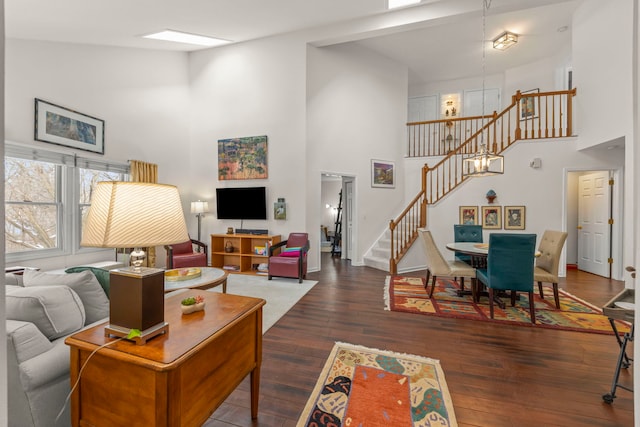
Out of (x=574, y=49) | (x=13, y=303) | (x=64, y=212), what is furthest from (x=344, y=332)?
(x=574, y=49)

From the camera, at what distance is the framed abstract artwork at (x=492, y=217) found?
5.60 metres

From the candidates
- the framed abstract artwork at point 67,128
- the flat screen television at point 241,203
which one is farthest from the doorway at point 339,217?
the framed abstract artwork at point 67,128

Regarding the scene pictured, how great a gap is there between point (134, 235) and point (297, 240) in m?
4.30

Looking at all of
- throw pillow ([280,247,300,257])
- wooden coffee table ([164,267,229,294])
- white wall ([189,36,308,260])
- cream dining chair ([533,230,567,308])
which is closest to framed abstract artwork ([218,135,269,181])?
white wall ([189,36,308,260])

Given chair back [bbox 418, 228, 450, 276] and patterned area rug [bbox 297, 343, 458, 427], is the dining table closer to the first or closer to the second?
chair back [bbox 418, 228, 450, 276]

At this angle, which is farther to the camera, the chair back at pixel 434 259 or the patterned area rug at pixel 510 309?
the chair back at pixel 434 259

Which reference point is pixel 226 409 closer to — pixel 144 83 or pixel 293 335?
pixel 293 335

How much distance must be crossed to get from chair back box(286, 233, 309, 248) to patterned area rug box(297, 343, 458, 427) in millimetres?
2945

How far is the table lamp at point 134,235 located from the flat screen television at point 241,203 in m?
4.55

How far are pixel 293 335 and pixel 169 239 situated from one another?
2.03 metres

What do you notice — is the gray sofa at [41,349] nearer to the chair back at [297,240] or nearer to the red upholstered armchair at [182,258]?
the red upholstered armchair at [182,258]

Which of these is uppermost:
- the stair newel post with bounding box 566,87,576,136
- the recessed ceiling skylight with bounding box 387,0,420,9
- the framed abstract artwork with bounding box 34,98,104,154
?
the recessed ceiling skylight with bounding box 387,0,420,9

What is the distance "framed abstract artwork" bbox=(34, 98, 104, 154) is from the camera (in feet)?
12.5

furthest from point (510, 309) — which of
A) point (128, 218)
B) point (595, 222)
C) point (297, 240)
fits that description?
point (128, 218)
